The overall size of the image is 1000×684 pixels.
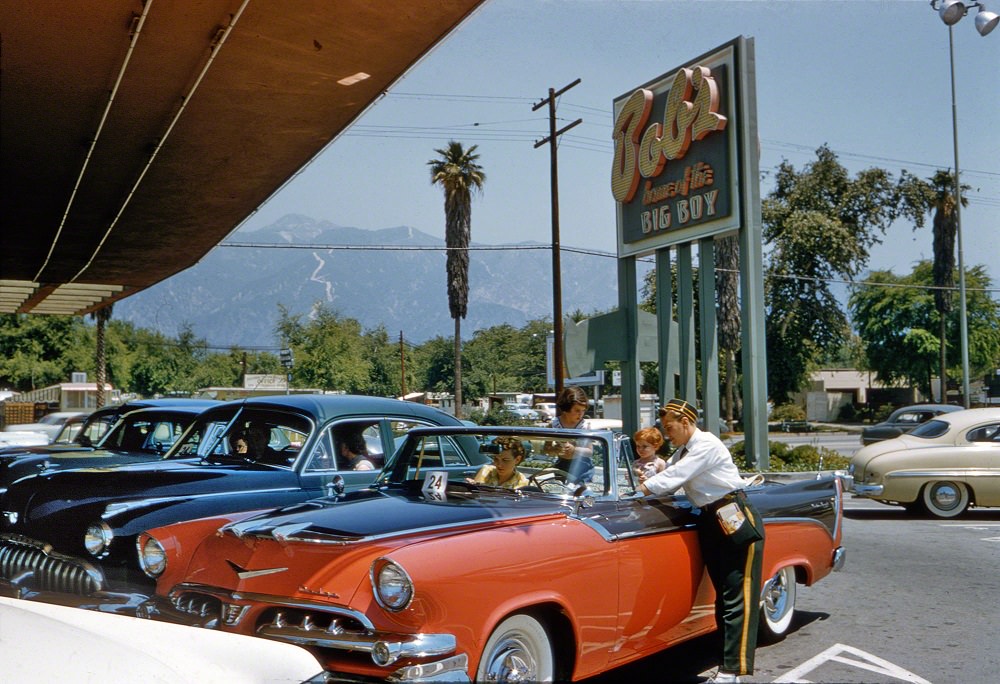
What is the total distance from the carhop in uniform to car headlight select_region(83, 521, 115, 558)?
11.5ft

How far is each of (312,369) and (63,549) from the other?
4349cm

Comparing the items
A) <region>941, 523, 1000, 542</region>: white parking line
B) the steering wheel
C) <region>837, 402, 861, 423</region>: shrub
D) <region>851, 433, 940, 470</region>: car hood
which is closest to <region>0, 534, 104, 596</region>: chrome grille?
the steering wheel

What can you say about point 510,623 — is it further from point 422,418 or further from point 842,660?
point 422,418

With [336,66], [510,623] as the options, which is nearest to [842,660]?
[510,623]

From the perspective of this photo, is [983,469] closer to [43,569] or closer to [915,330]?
[43,569]

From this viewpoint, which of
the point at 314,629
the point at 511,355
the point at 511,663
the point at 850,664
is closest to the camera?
the point at 314,629

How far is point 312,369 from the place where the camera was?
49438 mm

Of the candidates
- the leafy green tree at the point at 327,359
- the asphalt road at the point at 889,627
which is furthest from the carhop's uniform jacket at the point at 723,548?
the leafy green tree at the point at 327,359

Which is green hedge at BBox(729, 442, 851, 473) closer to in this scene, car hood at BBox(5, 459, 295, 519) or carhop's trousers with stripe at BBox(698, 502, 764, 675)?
car hood at BBox(5, 459, 295, 519)

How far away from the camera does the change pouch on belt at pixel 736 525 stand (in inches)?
209

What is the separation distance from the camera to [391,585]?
12.9 feet

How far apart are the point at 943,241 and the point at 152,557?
46706 mm

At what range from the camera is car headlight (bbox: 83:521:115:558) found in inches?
245

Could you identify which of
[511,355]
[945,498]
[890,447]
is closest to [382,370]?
[511,355]
